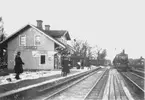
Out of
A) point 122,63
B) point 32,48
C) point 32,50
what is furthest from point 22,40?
point 122,63

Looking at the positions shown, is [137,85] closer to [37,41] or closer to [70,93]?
[70,93]

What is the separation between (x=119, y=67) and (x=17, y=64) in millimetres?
26721

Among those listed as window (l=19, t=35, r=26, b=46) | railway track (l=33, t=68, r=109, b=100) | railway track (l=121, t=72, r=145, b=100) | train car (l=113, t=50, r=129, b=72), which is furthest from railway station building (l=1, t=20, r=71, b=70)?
railway track (l=33, t=68, r=109, b=100)

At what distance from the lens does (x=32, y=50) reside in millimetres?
30609

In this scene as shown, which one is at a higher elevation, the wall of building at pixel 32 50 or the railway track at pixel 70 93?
the wall of building at pixel 32 50

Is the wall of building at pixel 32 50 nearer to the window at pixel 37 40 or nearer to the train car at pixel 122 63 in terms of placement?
the window at pixel 37 40

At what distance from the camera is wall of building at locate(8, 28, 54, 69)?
99.0ft

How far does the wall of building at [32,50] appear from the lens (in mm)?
30172

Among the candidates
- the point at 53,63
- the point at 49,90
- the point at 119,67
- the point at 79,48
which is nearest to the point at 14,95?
the point at 49,90

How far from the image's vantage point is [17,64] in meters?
13.4

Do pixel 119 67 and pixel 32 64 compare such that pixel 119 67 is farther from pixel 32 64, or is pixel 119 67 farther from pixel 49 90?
pixel 49 90

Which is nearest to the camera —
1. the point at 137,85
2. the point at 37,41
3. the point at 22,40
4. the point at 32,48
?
the point at 137,85

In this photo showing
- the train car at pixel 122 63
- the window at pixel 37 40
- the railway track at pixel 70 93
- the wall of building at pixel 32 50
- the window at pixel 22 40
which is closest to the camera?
the railway track at pixel 70 93

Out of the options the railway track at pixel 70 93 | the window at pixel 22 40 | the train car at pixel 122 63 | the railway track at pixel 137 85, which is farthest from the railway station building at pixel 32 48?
the railway track at pixel 70 93
